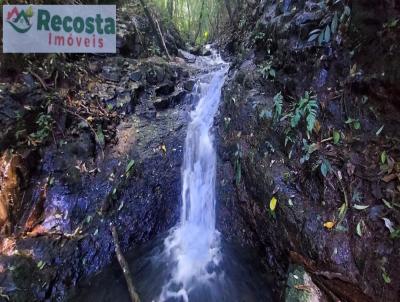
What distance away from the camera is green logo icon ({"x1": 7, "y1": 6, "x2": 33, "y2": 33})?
4.27 meters

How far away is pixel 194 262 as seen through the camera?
5332 mm

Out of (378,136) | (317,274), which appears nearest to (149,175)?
(317,274)

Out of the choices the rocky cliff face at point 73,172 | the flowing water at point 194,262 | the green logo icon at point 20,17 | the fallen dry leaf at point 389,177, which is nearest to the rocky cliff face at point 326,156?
the fallen dry leaf at point 389,177

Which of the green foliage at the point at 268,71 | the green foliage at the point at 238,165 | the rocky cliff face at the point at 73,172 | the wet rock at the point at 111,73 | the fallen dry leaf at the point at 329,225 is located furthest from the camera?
the wet rock at the point at 111,73

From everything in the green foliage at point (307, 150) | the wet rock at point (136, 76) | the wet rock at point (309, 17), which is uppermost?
the wet rock at point (309, 17)

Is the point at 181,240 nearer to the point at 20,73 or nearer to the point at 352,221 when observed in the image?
the point at 352,221

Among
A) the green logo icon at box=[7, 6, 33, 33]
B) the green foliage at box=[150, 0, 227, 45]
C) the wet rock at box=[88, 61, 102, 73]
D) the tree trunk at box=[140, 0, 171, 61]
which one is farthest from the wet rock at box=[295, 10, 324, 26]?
the green foliage at box=[150, 0, 227, 45]

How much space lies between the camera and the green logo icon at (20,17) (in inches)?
168

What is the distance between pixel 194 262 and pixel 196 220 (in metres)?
1.03

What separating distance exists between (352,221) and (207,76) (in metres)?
7.27

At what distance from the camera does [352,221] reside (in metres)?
3.51

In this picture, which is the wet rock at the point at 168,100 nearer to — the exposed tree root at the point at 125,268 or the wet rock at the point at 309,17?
the exposed tree root at the point at 125,268

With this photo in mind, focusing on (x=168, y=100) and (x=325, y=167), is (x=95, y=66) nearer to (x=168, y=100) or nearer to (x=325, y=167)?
(x=168, y=100)

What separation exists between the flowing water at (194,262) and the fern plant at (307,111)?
7.88 feet
